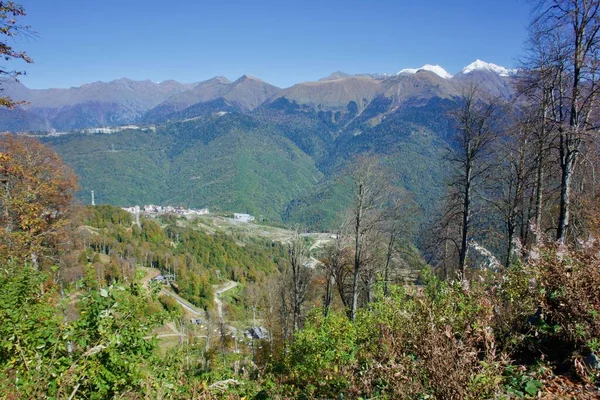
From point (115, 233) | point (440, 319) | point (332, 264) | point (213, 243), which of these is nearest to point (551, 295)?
point (440, 319)

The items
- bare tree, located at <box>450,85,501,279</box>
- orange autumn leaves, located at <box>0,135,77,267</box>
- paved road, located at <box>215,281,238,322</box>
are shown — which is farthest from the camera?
paved road, located at <box>215,281,238,322</box>

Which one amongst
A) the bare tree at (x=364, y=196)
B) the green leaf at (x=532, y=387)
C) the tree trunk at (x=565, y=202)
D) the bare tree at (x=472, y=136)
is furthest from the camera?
the bare tree at (x=364, y=196)

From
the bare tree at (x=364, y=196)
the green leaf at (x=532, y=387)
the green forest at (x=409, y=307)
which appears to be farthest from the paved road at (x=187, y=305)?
the green leaf at (x=532, y=387)

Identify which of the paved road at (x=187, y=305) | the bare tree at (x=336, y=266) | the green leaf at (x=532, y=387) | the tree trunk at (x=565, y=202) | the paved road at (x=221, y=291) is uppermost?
the tree trunk at (x=565, y=202)

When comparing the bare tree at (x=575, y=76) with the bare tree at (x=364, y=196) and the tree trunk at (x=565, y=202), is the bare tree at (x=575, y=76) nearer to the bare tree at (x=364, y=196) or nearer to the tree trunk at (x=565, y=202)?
the tree trunk at (x=565, y=202)

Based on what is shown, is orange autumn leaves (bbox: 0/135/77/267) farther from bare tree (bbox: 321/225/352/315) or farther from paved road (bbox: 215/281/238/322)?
paved road (bbox: 215/281/238/322)

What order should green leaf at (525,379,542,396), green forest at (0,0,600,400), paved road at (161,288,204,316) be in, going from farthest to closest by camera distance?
paved road at (161,288,204,316)
green leaf at (525,379,542,396)
green forest at (0,0,600,400)

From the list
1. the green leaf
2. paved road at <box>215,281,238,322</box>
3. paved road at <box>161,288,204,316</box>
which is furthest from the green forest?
paved road at <box>215,281,238,322</box>

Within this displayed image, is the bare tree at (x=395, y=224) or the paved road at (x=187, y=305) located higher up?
the bare tree at (x=395, y=224)

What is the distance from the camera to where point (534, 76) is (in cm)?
1087

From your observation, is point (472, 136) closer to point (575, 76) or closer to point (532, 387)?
point (575, 76)

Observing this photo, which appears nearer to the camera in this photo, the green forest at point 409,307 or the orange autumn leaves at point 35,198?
the green forest at point 409,307

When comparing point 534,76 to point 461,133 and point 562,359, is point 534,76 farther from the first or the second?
point 562,359

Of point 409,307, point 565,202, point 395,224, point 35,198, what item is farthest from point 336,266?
point 35,198
